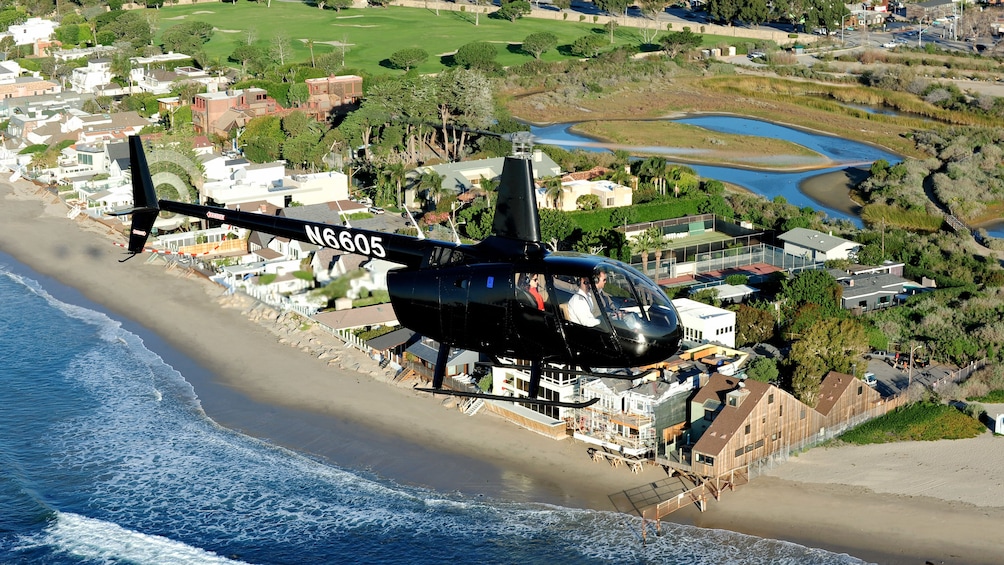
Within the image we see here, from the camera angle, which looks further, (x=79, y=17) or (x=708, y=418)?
(x=79, y=17)

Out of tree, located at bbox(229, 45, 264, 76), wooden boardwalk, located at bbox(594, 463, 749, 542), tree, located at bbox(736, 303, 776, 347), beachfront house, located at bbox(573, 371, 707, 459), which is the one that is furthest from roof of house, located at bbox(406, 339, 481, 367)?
tree, located at bbox(229, 45, 264, 76)

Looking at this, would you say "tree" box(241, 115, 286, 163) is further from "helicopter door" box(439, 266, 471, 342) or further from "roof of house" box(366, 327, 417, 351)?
"helicopter door" box(439, 266, 471, 342)

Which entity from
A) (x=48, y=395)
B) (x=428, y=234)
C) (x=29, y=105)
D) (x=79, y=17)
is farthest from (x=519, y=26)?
(x=48, y=395)

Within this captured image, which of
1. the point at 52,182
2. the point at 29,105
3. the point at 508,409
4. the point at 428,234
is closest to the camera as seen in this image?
the point at 508,409

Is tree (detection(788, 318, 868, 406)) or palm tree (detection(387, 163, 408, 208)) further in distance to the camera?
palm tree (detection(387, 163, 408, 208))

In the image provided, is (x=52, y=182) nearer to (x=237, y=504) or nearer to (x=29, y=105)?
(x=29, y=105)

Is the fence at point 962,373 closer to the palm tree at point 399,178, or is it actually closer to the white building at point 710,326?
the white building at point 710,326

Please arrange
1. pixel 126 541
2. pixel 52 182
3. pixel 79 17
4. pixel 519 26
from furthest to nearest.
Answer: pixel 519 26, pixel 79 17, pixel 52 182, pixel 126 541
